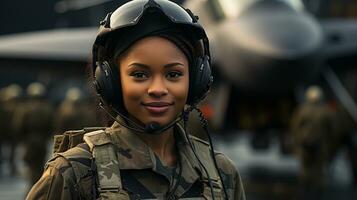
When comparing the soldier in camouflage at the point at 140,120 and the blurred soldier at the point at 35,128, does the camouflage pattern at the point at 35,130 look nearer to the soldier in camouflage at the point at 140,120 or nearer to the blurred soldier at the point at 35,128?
the blurred soldier at the point at 35,128

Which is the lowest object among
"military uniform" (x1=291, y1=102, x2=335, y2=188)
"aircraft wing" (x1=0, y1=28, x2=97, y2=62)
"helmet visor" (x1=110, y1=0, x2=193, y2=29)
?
"military uniform" (x1=291, y1=102, x2=335, y2=188)

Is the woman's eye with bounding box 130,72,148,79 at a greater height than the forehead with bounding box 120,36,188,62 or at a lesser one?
lesser

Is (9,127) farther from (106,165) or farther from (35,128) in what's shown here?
(106,165)

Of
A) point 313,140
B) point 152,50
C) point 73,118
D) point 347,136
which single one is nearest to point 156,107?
point 152,50

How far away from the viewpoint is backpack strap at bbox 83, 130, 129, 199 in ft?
7.26

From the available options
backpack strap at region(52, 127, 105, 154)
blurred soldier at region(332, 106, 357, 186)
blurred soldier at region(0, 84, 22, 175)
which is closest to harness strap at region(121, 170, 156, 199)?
backpack strap at region(52, 127, 105, 154)

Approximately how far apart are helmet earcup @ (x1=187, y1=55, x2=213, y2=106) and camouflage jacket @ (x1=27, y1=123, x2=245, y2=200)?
101 millimetres

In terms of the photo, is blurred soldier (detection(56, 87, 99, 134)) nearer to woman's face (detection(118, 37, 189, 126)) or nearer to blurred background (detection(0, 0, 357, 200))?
blurred background (detection(0, 0, 357, 200))

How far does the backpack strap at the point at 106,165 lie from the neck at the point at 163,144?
0.12 metres

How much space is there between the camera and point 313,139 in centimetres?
1345

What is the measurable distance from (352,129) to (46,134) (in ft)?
17.8

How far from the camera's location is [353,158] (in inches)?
596

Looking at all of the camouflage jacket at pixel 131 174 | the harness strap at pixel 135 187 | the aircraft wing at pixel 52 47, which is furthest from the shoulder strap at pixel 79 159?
the aircraft wing at pixel 52 47

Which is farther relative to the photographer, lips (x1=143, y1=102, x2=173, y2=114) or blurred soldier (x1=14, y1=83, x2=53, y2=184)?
blurred soldier (x1=14, y1=83, x2=53, y2=184)
